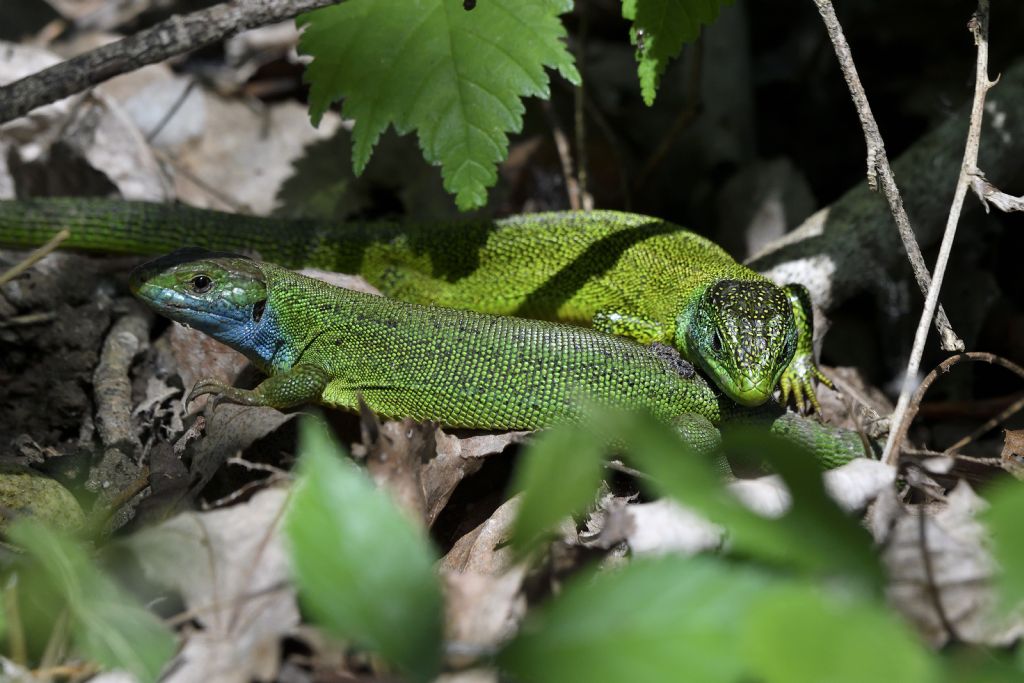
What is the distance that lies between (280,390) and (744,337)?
5.79ft

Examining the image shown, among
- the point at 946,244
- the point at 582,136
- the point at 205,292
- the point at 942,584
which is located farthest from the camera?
the point at 582,136

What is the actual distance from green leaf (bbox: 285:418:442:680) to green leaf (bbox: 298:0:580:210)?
82.5 inches

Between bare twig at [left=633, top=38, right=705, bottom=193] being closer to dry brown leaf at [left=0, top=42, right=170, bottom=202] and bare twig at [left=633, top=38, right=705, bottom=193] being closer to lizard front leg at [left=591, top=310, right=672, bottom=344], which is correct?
lizard front leg at [left=591, top=310, right=672, bottom=344]

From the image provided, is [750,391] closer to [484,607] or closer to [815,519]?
[484,607]

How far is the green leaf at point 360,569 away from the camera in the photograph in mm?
1520

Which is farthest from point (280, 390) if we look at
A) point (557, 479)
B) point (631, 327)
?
point (557, 479)

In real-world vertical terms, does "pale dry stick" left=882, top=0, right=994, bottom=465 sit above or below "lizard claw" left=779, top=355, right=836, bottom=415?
above

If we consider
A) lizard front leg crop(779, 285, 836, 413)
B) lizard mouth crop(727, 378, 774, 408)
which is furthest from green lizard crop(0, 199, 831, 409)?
lizard mouth crop(727, 378, 774, 408)

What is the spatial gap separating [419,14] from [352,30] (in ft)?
0.93

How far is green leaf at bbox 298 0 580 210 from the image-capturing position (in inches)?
140

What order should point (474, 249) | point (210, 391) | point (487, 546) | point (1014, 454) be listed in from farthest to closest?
point (474, 249)
point (210, 391)
point (1014, 454)
point (487, 546)

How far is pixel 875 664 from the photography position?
134 cm

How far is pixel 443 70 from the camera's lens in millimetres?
3648

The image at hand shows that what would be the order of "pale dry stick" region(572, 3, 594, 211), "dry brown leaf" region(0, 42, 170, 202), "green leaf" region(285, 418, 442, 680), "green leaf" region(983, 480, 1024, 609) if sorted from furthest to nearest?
"dry brown leaf" region(0, 42, 170, 202), "pale dry stick" region(572, 3, 594, 211), "green leaf" region(285, 418, 442, 680), "green leaf" region(983, 480, 1024, 609)
